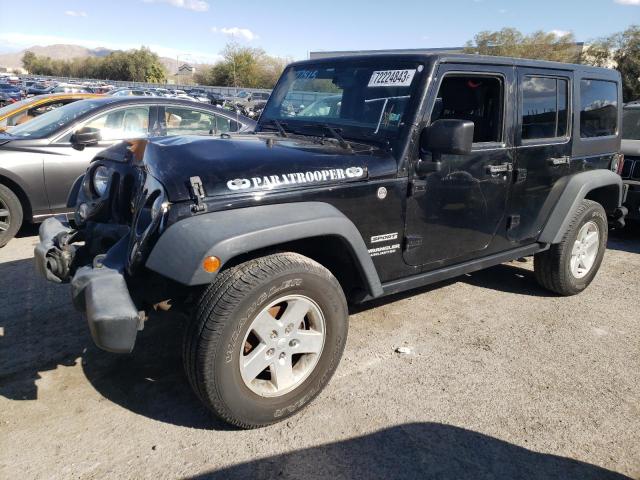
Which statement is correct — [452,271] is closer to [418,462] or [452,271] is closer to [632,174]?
[418,462]

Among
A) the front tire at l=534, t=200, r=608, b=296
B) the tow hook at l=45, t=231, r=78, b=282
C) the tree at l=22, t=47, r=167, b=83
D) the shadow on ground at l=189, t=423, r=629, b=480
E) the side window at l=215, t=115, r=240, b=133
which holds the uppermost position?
the tree at l=22, t=47, r=167, b=83

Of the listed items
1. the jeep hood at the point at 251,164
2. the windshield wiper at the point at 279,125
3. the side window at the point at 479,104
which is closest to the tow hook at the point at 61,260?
the jeep hood at the point at 251,164

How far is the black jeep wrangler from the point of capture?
2.38 meters

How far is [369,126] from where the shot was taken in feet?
10.7

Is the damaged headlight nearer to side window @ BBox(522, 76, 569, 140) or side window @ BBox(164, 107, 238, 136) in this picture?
side window @ BBox(522, 76, 569, 140)

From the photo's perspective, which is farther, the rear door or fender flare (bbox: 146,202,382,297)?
the rear door

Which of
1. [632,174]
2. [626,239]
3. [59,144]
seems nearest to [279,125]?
[59,144]

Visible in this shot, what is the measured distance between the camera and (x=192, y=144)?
2.78 metres

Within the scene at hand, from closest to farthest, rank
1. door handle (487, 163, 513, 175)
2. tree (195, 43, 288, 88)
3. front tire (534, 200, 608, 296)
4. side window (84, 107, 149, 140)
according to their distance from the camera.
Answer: door handle (487, 163, 513, 175)
front tire (534, 200, 608, 296)
side window (84, 107, 149, 140)
tree (195, 43, 288, 88)

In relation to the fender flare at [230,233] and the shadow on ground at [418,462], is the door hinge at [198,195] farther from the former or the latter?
the shadow on ground at [418,462]

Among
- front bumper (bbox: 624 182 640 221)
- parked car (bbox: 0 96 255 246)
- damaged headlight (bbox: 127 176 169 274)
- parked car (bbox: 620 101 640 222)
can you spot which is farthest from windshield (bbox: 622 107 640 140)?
damaged headlight (bbox: 127 176 169 274)

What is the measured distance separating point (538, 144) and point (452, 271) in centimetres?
126

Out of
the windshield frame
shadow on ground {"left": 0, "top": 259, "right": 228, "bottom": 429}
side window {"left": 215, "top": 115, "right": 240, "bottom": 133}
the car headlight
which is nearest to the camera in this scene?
shadow on ground {"left": 0, "top": 259, "right": 228, "bottom": 429}

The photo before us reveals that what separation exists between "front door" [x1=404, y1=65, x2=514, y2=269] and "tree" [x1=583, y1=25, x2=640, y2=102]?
29.4 metres
